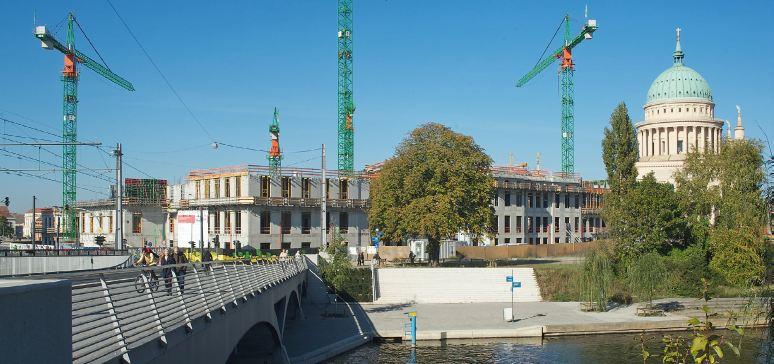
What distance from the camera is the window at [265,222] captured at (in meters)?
71.9

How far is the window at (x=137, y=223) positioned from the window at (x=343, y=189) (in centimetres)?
2511

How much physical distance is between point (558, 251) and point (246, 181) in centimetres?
3568

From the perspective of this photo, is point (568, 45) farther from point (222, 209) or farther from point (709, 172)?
point (222, 209)

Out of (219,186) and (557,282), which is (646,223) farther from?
(219,186)

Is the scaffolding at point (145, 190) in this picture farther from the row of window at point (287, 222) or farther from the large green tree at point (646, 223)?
the large green tree at point (646, 223)

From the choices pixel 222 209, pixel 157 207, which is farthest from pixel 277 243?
pixel 157 207

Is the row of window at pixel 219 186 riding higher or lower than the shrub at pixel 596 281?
higher

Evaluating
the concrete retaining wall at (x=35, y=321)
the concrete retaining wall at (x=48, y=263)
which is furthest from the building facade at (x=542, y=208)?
the concrete retaining wall at (x=35, y=321)

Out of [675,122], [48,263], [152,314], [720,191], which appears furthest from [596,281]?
[675,122]

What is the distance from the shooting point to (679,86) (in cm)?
12488

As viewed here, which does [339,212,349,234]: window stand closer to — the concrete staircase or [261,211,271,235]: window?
[261,211,271,235]: window

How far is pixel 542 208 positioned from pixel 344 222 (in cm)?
3059

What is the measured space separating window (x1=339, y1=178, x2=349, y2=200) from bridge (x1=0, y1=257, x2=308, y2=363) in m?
50.2

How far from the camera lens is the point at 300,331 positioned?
141 ft
